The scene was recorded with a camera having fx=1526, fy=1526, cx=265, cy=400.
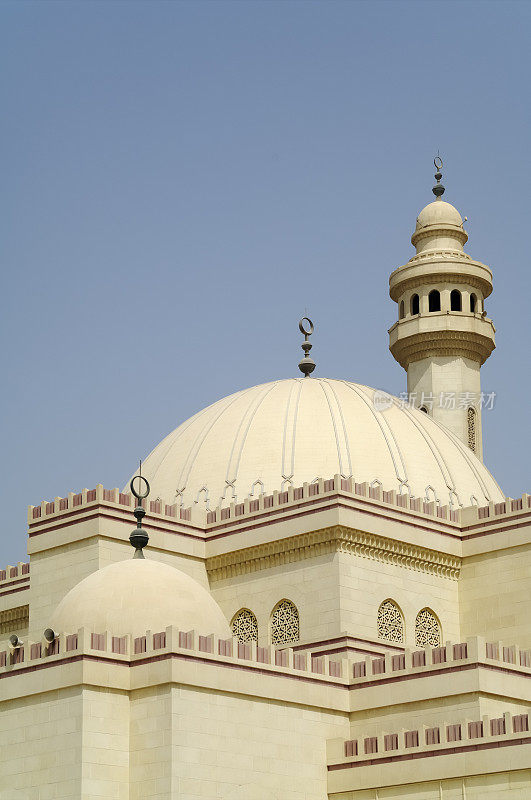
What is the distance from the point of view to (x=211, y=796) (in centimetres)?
3200

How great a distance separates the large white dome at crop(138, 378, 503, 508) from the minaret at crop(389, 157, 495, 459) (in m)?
7.49

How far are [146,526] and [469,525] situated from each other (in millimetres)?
8951

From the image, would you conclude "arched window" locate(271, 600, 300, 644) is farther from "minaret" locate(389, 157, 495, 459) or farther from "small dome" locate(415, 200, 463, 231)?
"small dome" locate(415, 200, 463, 231)

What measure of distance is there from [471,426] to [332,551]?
1564cm

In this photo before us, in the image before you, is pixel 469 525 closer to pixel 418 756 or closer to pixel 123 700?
pixel 418 756

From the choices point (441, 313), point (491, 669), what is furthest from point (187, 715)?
point (441, 313)

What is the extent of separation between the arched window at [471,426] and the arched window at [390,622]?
14.1m

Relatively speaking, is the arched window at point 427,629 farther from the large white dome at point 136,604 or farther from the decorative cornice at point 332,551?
the large white dome at point 136,604

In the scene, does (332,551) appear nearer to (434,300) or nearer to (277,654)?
(277,654)

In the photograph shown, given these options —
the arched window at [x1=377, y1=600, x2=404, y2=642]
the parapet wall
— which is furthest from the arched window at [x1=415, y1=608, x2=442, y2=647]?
the parapet wall

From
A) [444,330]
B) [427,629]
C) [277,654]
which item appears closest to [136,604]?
[277,654]

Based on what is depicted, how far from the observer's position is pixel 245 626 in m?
40.5

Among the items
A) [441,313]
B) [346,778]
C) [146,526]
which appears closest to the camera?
[346,778]

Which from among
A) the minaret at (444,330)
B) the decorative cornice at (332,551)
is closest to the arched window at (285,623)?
the decorative cornice at (332,551)
